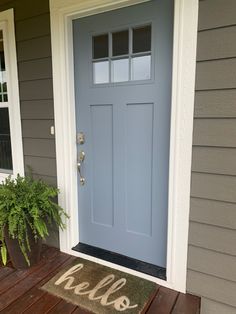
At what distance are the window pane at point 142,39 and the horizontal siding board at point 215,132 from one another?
668mm

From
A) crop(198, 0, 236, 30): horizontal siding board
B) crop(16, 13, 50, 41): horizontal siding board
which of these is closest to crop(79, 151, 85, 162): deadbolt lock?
crop(16, 13, 50, 41): horizontal siding board

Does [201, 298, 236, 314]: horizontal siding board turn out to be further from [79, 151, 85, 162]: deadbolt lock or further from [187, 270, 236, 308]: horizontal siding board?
[79, 151, 85, 162]: deadbolt lock

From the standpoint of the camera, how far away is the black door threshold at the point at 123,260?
179cm

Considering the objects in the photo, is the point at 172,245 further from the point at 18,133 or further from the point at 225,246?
the point at 18,133

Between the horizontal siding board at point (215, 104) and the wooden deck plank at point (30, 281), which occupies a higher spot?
the horizontal siding board at point (215, 104)

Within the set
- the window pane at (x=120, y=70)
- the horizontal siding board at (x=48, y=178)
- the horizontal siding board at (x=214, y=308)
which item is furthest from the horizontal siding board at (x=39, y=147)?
the horizontal siding board at (x=214, y=308)

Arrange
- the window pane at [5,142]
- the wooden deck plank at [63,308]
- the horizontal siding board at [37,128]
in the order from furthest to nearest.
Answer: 1. the window pane at [5,142]
2. the horizontal siding board at [37,128]
3. the wooden deck plank at [63,308]

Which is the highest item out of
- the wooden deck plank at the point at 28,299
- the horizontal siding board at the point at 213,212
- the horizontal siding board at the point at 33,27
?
the horizontal siding board at the point at 33,27

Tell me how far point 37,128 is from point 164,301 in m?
1.69

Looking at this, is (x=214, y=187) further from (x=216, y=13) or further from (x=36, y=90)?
(x=36, y=90)

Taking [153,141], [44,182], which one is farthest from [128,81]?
[44,182]

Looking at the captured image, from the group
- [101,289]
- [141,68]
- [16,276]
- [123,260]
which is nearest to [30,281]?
[16,276]

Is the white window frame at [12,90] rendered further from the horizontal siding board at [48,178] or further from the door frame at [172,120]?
the door frame at [172,120]

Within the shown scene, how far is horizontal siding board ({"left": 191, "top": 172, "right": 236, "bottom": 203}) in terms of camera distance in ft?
4.57
